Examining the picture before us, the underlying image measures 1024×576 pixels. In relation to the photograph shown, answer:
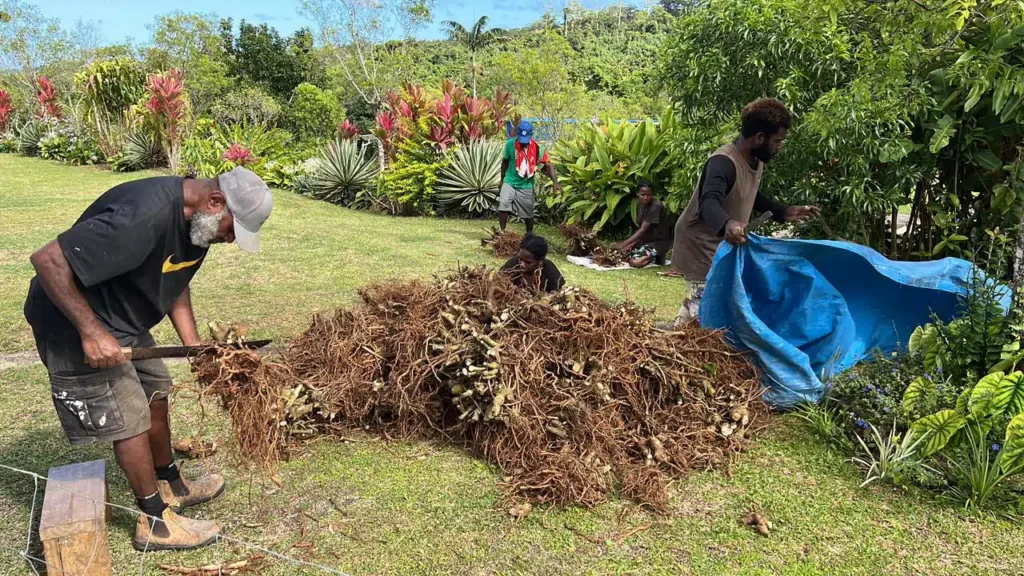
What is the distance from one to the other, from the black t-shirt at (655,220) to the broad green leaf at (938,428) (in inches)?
195

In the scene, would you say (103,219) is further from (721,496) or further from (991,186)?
(991,186)

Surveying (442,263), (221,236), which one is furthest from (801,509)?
(442,263)

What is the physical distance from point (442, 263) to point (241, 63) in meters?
24.3

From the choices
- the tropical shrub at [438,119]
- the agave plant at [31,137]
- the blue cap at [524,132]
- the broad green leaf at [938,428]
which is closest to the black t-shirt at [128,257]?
the broad green leaf at [938,428]

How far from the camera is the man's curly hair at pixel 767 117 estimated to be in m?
3.55

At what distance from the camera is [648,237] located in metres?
7.93

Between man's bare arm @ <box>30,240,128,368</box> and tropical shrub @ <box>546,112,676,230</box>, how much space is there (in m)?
6.97

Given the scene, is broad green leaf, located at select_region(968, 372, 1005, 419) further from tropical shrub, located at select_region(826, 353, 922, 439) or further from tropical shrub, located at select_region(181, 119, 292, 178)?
tropical shrub, located at select_region(181, 119, 292, 178)

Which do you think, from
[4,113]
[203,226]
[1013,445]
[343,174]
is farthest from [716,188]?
[4,113]

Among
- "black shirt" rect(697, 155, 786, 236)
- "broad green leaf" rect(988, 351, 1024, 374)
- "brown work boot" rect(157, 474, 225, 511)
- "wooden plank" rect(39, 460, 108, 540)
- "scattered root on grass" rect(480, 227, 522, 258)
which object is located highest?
"black shirt" rect(697, 155, 786, 236)

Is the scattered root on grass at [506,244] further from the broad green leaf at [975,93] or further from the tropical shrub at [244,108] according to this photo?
the tropical shrub at [244,108]

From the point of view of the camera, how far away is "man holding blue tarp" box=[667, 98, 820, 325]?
356cm

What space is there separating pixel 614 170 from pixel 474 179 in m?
3.14

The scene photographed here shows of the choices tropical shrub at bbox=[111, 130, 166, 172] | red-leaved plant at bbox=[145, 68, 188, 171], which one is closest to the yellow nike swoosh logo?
red-leaved plant at bbox=[145, 68, 188, 171]
